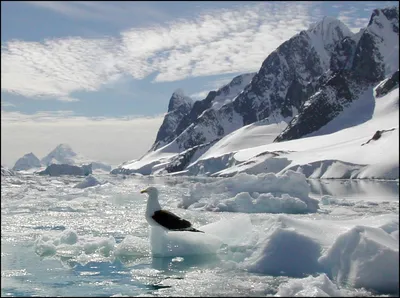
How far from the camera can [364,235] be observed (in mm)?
9219

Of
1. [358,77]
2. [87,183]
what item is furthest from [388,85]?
[87,183]

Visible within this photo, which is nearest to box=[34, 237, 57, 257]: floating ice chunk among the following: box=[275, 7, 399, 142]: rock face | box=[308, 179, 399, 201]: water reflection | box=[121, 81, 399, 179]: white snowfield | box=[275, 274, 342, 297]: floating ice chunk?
box=[275, 274, 342, 297]: floating ice chunk

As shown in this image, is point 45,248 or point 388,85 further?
point 388,85

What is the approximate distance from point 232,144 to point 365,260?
557 feet

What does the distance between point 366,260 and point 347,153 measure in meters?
82.0

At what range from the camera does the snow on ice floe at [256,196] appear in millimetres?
26375

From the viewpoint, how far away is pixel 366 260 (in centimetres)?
903

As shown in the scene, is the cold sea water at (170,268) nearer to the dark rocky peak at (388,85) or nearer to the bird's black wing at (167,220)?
the bird's black wing at (167,220)

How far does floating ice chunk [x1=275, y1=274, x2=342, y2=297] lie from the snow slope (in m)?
39.3

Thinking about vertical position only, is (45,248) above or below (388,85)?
below

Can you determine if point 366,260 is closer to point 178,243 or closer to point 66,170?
point 178,243

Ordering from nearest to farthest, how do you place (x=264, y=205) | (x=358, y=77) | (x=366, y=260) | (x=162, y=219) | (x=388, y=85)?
(x=366, y=260) → (x=162, y=219) → (x=264, y=205) → (x=388, y=85) → (x=358, y=77)

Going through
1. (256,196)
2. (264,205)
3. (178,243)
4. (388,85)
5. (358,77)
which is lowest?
(264,205)

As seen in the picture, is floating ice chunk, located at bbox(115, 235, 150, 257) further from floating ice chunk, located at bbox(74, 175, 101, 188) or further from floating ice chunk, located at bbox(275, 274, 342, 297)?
floating ice chunk, located at bbox(74, 175, 101, 188)
